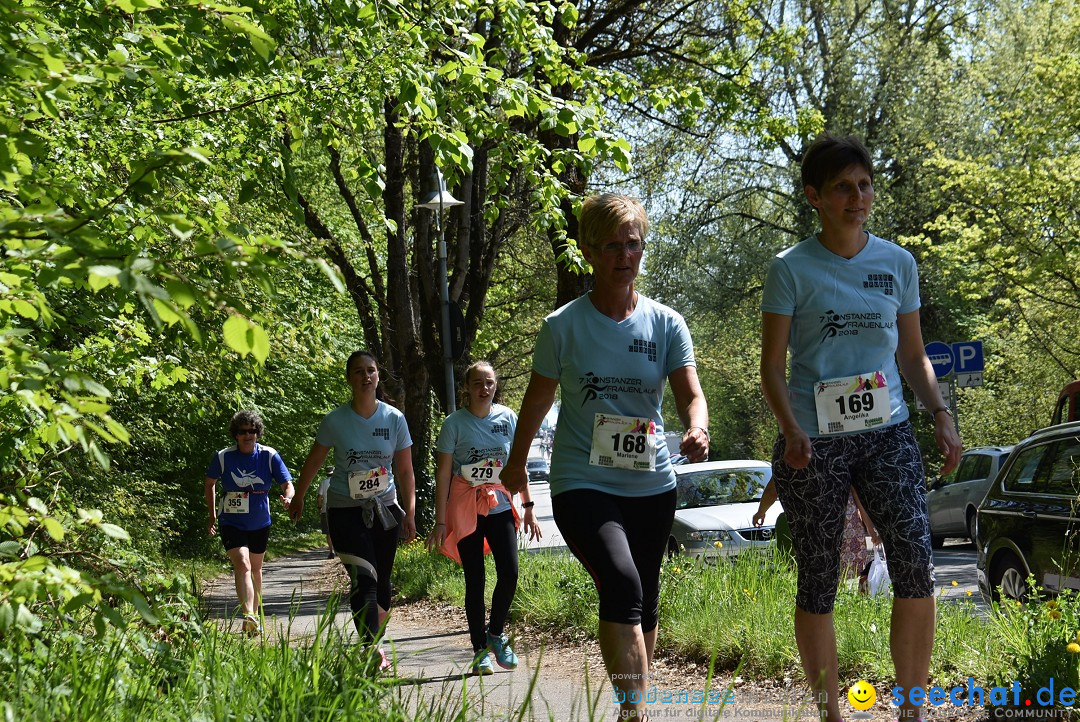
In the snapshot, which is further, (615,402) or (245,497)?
(245,497)

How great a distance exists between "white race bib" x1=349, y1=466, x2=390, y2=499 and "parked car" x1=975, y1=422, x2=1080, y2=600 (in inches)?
149

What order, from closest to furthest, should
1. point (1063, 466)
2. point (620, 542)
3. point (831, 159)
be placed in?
point (620, 542) < point (831, 159) < point (1063, 466)

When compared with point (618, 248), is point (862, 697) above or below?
below

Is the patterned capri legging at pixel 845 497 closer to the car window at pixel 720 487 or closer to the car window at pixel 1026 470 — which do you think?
the car window at pixel 1026 470

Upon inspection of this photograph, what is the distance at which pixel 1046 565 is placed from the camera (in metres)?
7.55

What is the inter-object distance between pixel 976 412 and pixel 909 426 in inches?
1078

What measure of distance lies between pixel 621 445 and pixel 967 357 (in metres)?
17.0

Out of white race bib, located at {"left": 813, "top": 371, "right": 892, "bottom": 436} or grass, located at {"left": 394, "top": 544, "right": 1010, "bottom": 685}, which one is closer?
white race bib, located at {"left": 813, "top": 371, "right": 892, "bottom": 436}

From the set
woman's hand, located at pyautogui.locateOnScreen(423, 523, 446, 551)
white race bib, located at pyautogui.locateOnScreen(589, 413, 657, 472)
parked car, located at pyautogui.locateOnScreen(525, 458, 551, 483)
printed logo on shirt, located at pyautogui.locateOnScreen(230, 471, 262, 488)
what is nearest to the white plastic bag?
woman's hand, located at pyautogui.locateOnScreen(423, 523, 446, 551)

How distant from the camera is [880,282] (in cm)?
457

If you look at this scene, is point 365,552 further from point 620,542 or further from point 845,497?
point 845,497

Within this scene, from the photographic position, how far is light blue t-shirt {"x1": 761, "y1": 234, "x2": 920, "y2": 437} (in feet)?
14.7

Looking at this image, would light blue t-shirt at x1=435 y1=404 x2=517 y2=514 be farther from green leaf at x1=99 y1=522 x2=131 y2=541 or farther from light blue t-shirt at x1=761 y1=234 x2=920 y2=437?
green leaf at x1=99 y1=522 x2=131 y2=541

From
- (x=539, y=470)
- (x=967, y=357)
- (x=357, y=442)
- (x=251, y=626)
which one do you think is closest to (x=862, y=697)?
(x=251, y=626)
